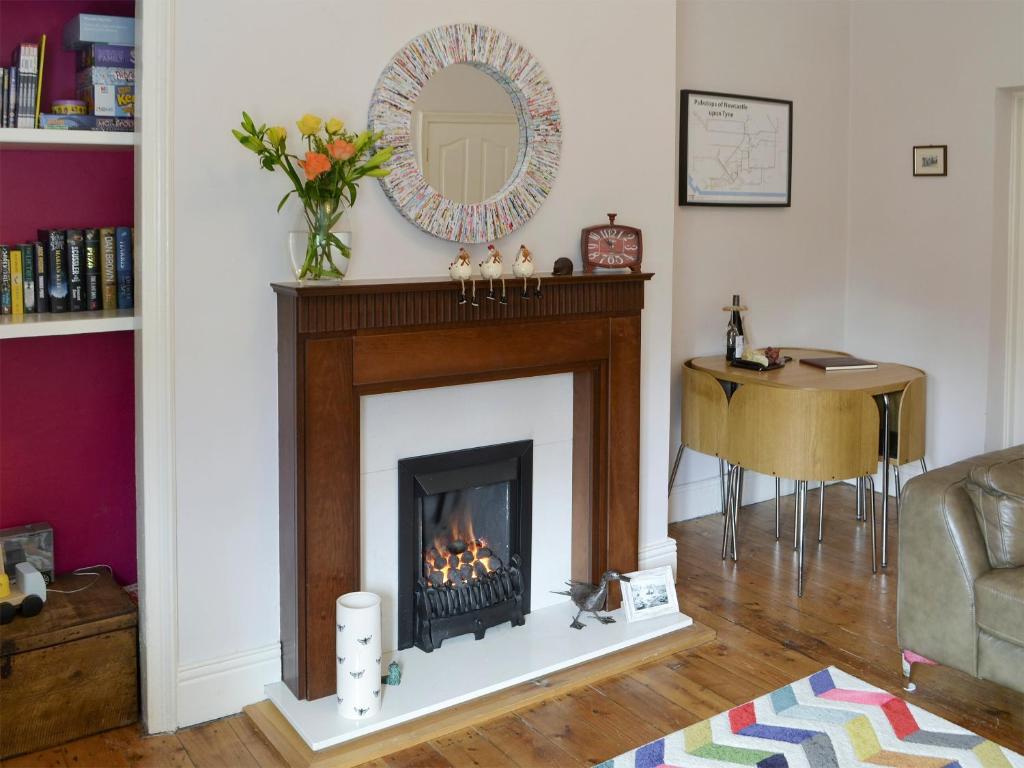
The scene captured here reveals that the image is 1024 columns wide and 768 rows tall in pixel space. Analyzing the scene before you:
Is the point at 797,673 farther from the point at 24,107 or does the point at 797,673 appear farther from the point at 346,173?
the point at 24,107

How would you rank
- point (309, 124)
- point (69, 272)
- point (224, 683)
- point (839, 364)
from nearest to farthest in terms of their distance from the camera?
point (309, 124) → point (69, 272) → point (224, 683) → point (839, 364)

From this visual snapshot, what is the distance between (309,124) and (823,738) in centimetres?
204

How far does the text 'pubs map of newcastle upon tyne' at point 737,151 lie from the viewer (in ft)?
13.7

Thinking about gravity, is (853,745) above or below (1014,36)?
below

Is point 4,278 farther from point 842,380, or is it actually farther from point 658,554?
point 842,380

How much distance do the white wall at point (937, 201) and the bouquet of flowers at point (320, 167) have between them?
8.95 feet

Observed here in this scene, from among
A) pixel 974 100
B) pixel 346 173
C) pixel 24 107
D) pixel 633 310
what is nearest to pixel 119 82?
pixel 24 107

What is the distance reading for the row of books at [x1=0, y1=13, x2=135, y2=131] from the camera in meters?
2.50

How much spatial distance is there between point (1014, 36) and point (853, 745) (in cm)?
291

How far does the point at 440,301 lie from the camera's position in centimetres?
281

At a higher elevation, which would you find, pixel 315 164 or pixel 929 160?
pixel 929 160

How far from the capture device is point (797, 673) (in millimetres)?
3049

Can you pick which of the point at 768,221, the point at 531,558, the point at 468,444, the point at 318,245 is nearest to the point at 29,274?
the point at 318,245

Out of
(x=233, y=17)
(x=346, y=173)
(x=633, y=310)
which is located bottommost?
(x=633, y=310)
